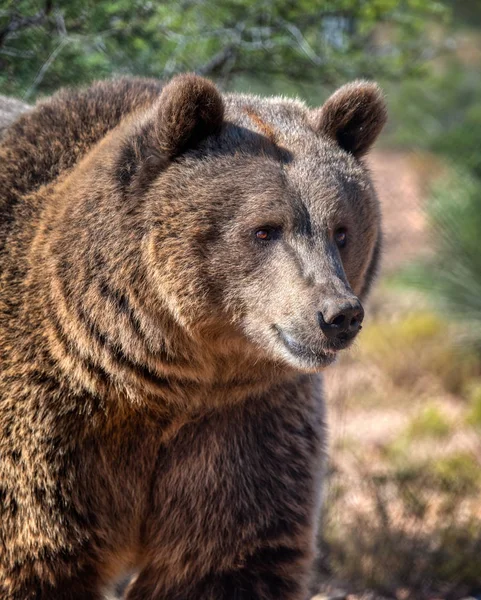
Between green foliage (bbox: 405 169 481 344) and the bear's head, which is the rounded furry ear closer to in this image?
the bear's head

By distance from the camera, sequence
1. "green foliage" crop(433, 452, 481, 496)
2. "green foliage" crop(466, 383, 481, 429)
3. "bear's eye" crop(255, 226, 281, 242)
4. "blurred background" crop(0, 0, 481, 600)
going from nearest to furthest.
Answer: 1. "bear's eye" crop(255, 226, 281, 242)
2. "blurred background" crop(0, 0, 481, 600)
3. "green foliage" crop(433, 452, 481, 496)
4. "green foliage" crop(466, 383, 481, 429)

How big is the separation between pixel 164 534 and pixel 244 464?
0.46 meters

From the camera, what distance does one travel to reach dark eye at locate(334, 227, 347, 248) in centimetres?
357

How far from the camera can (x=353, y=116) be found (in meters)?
3.83

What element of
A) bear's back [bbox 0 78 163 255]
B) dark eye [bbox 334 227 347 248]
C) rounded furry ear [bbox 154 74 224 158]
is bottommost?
→ dark eye [bbox 334 227 347 248]

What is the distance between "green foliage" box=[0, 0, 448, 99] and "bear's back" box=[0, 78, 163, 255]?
104 centimetres

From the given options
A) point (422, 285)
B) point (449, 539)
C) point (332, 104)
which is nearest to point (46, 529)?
point (332, 104)

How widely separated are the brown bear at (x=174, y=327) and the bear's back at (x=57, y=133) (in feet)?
0.03

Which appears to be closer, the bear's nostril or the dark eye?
the bear's nostril

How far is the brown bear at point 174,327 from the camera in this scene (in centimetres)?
348

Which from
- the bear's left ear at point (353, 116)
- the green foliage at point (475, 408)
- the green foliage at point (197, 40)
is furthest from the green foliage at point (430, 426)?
the bear's left ear at point (353, 116)

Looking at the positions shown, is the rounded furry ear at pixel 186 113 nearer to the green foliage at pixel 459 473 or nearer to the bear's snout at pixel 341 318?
the bear's snout at pixel 341 318

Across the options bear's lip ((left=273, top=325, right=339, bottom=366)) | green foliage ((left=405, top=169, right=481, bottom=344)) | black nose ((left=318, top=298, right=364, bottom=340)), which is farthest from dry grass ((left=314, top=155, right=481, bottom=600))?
black nose ((left=318, top=298, right=364, bottom=340))

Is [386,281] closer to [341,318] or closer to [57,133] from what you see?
[57,133]
